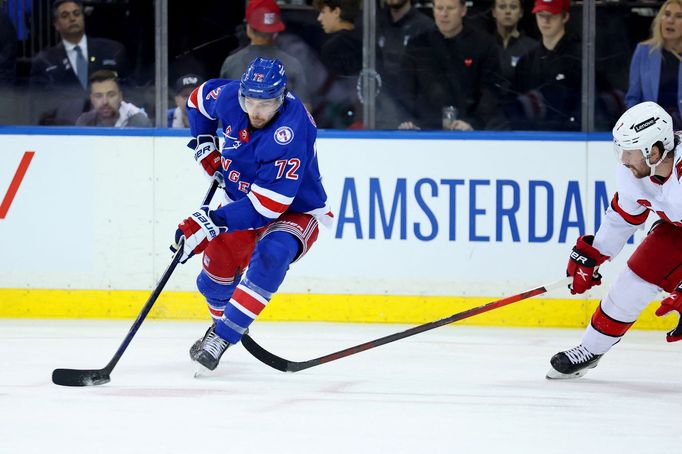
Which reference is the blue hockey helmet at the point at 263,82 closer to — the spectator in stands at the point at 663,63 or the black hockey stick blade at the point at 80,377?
the black hockey stick blade at the point at 80,377

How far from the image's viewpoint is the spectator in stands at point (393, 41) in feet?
19.9

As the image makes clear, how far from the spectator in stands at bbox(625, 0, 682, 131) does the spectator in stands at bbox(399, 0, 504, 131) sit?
2.17 ft

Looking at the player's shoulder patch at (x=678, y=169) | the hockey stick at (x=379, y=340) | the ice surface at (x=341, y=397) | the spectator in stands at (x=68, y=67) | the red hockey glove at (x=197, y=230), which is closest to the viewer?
the ice surface at (x=341, y=397)

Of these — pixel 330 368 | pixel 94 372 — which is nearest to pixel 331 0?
pixel 330 368

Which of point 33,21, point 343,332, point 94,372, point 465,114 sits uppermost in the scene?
point 33,21

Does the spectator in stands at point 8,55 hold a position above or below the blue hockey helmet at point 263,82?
below

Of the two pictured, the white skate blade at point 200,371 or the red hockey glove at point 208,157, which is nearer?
the white skate blade at point 200,371

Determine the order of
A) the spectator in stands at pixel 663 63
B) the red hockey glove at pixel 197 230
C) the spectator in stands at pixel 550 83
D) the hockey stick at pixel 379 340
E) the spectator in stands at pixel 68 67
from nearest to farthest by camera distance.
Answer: the red hockey glove at pixel 197 230 < the hockey stick at pixel 379 340 < the spectator in stands at pixel 663 63 < the spectator in stands at pixel 550 83 < the spectator in stands at pixel 68 67

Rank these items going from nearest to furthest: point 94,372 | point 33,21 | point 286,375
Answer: point 94,372
point 286,375
point 33,21

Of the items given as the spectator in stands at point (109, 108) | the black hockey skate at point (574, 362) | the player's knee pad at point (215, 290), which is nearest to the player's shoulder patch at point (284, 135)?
the player's knee pad at point (215, 290)

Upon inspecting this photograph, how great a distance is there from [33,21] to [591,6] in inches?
104

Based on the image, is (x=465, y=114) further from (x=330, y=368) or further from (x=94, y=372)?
(x=94, y=372)

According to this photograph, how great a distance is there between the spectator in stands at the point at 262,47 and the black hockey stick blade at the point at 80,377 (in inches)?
88.4

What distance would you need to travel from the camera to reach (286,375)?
4535 millimetres
